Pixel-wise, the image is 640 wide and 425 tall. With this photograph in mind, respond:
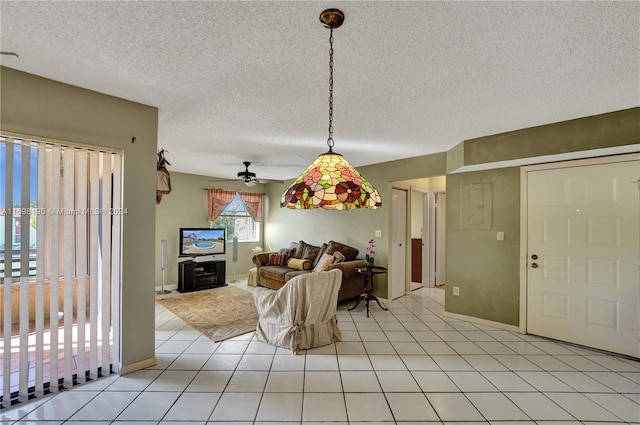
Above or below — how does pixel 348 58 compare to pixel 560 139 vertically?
above

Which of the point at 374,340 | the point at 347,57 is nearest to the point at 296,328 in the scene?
the point at 374,340

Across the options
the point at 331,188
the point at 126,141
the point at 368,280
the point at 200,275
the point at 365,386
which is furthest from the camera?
the point at 200,275

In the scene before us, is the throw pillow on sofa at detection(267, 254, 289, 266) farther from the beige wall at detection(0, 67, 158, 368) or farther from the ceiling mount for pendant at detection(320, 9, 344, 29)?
the ceiling mount for pendant at detection(320, 9, 344, 29)

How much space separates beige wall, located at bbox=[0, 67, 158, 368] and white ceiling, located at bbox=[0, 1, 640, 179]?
126mm

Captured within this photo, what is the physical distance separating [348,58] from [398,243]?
151 inches

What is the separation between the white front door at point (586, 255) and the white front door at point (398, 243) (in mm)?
1948

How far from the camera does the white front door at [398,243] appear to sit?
4.95 metres

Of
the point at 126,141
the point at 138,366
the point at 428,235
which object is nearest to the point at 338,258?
the point at 428,235

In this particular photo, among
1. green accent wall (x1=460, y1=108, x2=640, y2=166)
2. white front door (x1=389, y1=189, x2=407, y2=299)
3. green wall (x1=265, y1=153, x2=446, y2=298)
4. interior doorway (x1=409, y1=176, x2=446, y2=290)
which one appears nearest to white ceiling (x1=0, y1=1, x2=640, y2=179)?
green accent wall (x1=460, y1=108, x2=640, y2=166)

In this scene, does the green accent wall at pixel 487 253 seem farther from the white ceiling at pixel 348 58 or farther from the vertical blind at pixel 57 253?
the vertical blind at pixel 57 253

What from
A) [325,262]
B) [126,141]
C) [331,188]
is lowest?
[325,262]

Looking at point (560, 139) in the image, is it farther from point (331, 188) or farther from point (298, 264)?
point (298, 264)

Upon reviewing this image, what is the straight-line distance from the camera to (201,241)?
238 inches

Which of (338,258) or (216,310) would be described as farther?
(338,258)
